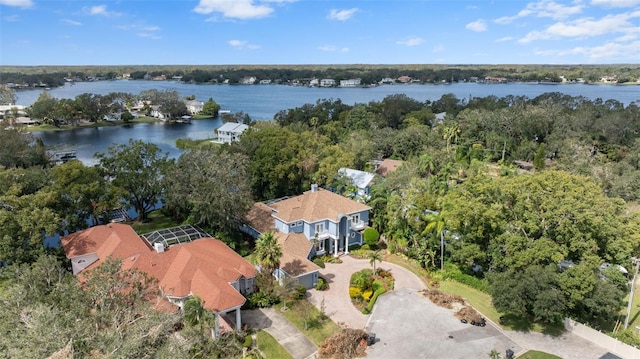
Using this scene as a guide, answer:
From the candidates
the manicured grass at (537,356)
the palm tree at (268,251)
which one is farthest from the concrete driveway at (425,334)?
the palm tree at (268,251)

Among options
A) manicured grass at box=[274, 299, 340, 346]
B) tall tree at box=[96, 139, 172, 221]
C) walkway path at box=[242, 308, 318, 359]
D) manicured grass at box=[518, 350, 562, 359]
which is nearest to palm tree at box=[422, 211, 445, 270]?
manicured grass at box=[518, 350, 562, 359]

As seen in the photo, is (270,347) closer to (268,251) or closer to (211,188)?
(268,251)

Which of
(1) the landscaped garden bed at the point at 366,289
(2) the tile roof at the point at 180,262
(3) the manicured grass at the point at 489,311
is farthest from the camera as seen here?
(1) the landscaped garden bed at the point at 366,289

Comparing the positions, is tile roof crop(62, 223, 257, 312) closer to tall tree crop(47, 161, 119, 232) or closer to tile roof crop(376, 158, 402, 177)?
tall tree crop(47, 161, 119, 232)

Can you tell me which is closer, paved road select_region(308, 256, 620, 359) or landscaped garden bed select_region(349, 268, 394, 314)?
paved road select_region(308, 256, 620, 359)

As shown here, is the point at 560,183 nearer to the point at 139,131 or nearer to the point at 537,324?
the point at 537,324

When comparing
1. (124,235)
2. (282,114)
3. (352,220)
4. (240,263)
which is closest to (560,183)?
(352,220)

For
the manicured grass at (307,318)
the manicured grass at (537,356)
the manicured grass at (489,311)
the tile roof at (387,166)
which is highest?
the tile roof at (387,166)

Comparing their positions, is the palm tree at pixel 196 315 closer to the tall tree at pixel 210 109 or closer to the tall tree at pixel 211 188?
the tall tree at pixel 211 188
